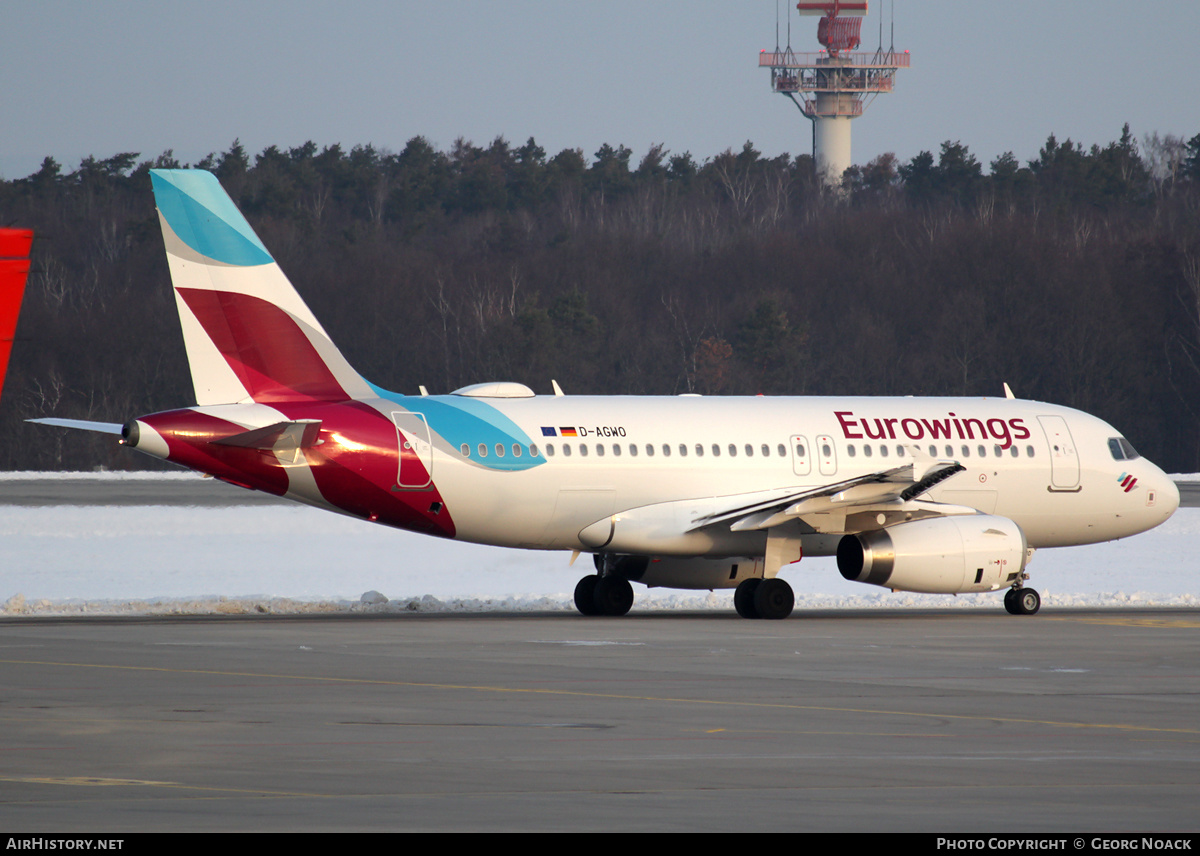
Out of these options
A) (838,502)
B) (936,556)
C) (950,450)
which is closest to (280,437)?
(838,502)

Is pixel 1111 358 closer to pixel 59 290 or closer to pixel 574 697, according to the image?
pixel 59 290

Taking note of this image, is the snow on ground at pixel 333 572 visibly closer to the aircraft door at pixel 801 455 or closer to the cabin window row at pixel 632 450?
the aircraft door at pixel 801 455

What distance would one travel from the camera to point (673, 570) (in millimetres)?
28359

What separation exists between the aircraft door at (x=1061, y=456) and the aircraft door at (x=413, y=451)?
10.8 m

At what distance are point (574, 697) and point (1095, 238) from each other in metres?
82.6

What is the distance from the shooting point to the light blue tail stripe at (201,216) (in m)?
25.6

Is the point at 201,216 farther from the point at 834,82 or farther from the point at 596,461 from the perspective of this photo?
the point at 834,82

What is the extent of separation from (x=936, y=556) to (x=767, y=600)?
8.30 ft

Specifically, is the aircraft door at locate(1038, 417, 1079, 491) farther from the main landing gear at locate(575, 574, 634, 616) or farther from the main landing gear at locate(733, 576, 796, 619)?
the main landing gear at locate(575, 574, 634, 616)

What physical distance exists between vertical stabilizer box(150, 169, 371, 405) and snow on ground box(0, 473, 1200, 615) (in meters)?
Answer: 3.77

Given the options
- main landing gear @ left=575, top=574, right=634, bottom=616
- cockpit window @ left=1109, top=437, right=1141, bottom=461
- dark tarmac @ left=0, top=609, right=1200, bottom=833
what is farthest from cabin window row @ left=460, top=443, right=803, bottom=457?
cockpit window @ left=1109, top=437, right=1141, bottom=461

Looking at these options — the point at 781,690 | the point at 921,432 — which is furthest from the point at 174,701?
the point at 921,432

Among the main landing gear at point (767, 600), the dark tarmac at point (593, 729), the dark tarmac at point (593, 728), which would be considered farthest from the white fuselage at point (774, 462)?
the dark tarmac at point (593, 729)

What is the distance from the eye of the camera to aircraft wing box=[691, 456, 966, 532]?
85.4 ft
